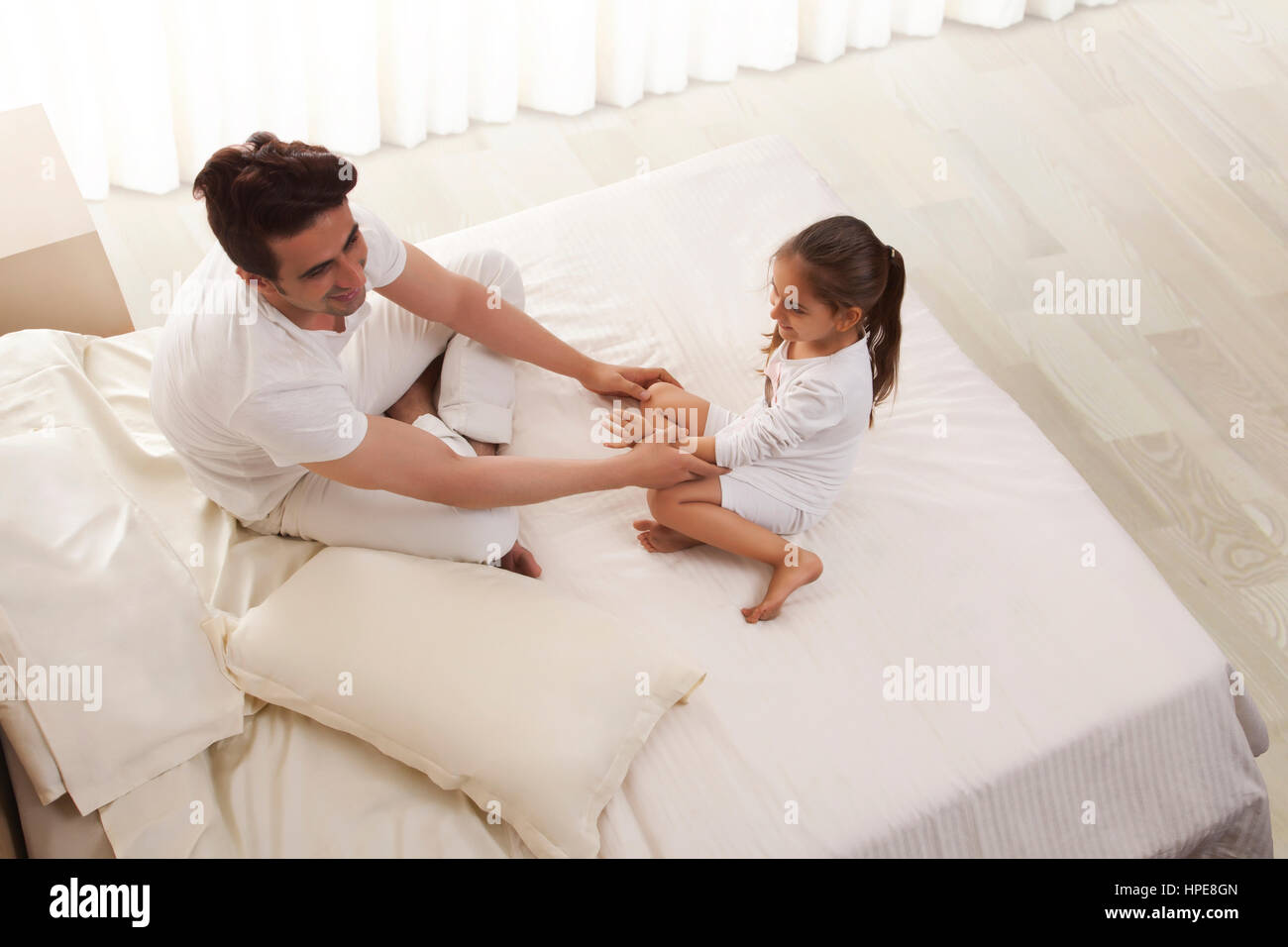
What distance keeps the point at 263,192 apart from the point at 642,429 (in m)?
0.67

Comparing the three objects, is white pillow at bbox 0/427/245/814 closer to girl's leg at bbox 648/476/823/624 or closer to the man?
the man

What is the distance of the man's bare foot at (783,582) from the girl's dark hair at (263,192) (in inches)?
30.8

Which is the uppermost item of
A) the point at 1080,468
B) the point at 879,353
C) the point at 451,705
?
the point at 879,353

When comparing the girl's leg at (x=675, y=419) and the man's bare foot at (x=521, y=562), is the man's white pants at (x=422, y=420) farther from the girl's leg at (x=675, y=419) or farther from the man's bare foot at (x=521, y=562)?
the girl's leg at (x=675, y=419)

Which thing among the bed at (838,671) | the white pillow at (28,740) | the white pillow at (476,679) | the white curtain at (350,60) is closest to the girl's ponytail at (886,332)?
the bed at (838,671)

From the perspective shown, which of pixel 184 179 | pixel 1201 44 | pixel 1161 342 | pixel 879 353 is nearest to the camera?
pixel 879 353

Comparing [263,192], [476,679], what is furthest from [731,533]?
[263,192]

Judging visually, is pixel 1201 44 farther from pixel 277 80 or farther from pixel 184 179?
pixel 184 179

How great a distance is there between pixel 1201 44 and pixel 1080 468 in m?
1.75

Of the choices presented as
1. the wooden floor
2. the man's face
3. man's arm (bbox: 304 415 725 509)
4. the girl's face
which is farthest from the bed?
the wooden floor

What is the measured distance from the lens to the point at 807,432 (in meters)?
1.70

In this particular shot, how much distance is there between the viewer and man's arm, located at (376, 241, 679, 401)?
6.00ft
